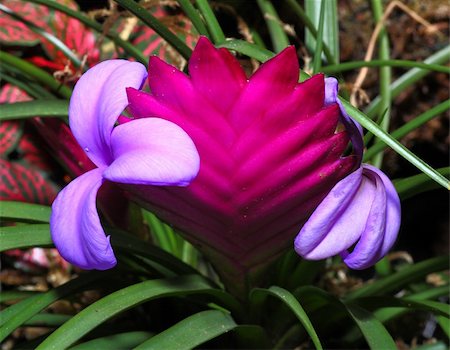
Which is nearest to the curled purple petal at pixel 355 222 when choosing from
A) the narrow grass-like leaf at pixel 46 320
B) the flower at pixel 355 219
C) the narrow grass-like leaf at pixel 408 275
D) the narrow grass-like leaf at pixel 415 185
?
the flower at pixel 355 219

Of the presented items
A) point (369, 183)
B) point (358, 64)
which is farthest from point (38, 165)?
point (369, 183)

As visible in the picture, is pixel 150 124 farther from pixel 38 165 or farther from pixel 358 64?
pixel 38 165

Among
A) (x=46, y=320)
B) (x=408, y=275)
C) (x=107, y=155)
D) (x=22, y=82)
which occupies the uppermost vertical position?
(x=107, y=155)

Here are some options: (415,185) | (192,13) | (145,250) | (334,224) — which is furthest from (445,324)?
(192,13)

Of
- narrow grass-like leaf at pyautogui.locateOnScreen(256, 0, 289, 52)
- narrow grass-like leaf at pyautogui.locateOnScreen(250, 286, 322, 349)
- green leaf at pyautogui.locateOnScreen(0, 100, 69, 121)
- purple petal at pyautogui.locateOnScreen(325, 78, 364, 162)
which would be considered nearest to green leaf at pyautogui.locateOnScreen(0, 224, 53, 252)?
green leaf at pyautogui.locateOnScreen(0, 100, 69, 121)

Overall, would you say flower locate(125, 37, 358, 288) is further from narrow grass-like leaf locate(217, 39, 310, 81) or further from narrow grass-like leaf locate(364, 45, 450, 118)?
narrow grass-like leaf locate(364, 45, 450, 118)

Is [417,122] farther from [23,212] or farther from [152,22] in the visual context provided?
[23,212]
